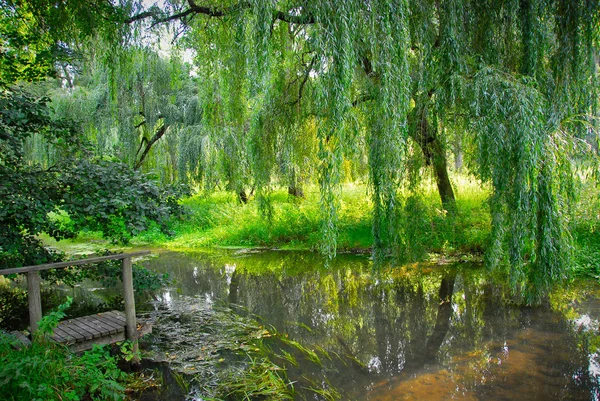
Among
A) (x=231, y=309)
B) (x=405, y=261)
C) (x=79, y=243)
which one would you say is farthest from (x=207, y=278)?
(x=79, y=243)

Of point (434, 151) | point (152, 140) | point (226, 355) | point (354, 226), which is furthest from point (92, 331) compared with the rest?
point (152, 140)

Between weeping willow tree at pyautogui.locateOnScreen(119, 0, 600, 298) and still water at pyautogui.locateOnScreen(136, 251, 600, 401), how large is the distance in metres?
0.72

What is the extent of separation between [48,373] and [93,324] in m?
1.21

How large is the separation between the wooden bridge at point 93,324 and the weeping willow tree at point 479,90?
6.40 ft

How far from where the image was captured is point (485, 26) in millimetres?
4453

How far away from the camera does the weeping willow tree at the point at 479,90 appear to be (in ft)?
12.4

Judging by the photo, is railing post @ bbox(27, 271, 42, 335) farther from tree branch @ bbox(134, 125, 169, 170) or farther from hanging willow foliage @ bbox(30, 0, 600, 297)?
tree branch @ bbox(134, 125, 169, 170)

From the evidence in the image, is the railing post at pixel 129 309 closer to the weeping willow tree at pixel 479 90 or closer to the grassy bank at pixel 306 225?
the weeping willow tree at pixel 479 90

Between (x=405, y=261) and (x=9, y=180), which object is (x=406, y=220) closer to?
(x=405, y=261)

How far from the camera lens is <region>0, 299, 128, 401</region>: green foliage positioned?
2740 millimetres

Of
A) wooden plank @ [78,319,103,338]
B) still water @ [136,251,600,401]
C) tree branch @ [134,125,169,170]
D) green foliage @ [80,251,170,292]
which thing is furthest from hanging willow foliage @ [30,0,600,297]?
tree branch @ [134,125,169,170]

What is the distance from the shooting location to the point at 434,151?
5934 millimetres

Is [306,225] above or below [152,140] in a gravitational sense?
below

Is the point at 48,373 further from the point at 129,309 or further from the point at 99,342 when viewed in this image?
the point at 129,309
